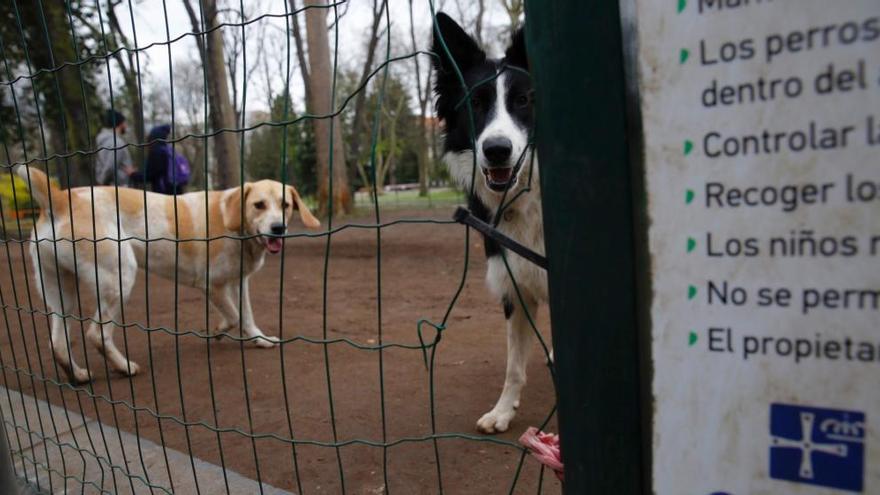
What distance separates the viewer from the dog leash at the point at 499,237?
3.07ft

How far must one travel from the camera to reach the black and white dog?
76.0 inches

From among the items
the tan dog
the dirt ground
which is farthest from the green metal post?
the tan dog

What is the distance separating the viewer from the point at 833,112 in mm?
573

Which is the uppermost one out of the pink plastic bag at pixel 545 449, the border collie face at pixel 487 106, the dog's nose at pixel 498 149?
the border collie face at pixel 487 106

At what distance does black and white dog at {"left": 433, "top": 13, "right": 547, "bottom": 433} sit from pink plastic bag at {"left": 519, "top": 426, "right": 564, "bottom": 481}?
2.38ft

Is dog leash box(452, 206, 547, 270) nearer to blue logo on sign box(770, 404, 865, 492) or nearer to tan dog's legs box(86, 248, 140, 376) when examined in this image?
blue logo on sign box(770, 404, 865, 492)

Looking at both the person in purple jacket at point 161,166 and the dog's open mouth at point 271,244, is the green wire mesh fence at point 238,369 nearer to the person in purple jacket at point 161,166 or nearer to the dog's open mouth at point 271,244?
the dog's open mouth at point 271,244

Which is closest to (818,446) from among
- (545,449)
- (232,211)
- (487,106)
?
(545,449)

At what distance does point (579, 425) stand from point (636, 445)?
90mm

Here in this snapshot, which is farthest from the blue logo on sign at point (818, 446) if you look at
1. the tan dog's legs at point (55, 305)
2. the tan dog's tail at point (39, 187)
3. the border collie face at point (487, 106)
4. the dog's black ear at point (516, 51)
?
the tan dog's legs at point (55, 305)

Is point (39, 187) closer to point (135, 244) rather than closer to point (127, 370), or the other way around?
point (135, 244)

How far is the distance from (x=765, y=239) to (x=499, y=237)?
469 mm

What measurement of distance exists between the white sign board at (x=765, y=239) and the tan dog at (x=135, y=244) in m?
2.69

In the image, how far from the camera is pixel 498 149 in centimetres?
191
